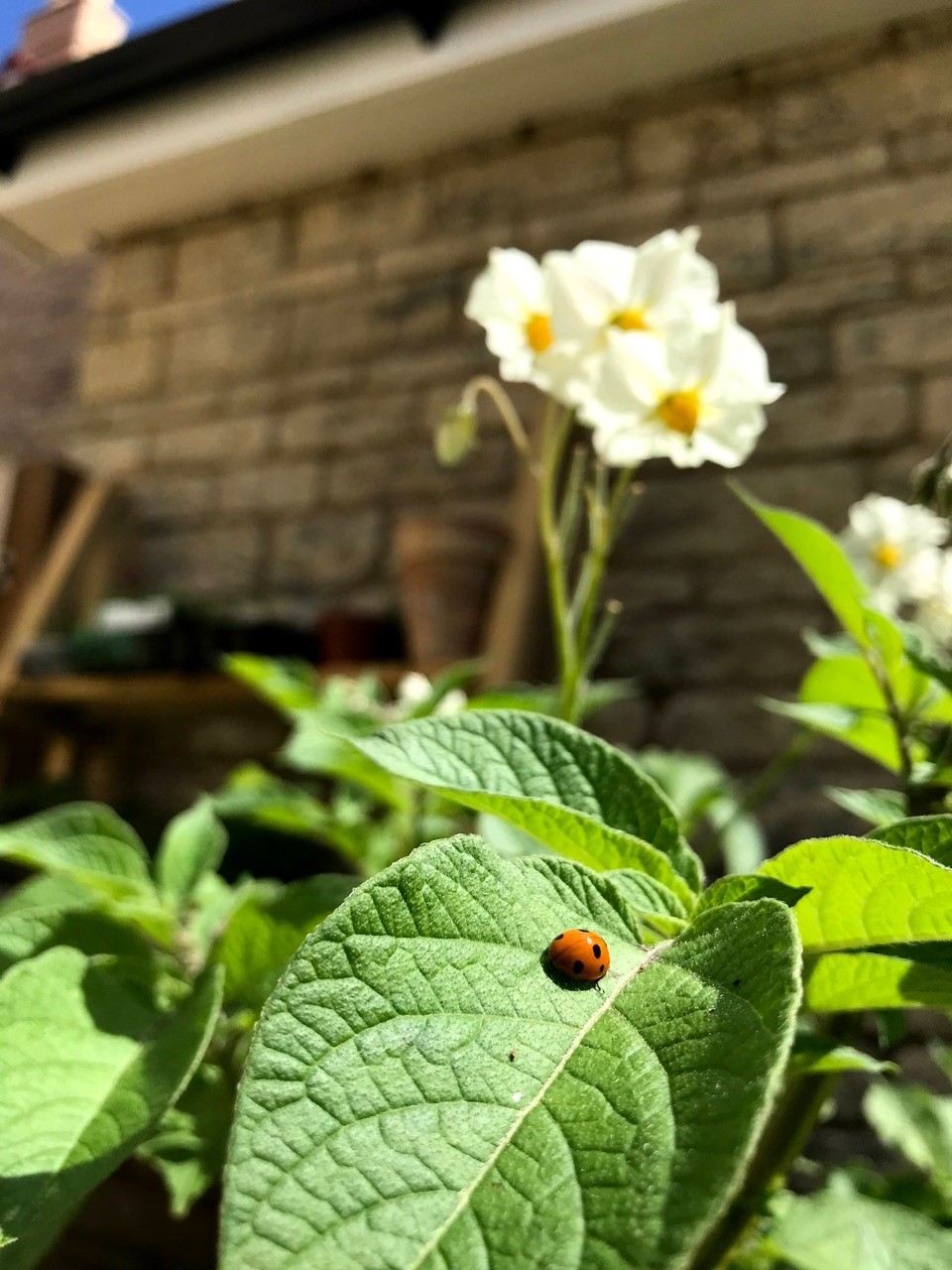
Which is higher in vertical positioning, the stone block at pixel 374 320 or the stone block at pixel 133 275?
the stone block at pixel 133 275

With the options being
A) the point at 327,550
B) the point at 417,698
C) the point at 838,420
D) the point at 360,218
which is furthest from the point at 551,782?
the point at 360,218

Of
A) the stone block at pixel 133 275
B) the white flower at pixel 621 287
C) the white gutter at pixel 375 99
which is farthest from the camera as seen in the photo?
the stone block at pixel 133 275

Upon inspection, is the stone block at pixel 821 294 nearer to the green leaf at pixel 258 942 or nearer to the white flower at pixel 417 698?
the white flower at pixel 417 698

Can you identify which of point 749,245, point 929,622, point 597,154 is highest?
point 597,154

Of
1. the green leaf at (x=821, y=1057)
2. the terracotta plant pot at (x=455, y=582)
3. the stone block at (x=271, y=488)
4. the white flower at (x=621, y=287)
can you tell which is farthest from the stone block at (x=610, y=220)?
the green leaf at (x=821, y=1057)

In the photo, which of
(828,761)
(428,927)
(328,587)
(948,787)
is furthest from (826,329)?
(428,927)

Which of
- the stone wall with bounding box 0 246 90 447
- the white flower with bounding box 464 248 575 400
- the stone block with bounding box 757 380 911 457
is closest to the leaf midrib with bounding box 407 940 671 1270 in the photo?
the white flower with bounding box 464 248 575 400

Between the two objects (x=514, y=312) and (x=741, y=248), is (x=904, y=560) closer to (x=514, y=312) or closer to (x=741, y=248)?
(x=514, y=312)

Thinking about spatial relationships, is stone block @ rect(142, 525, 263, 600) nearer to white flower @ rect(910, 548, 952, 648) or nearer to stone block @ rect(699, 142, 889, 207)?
stone block @ rect(699, 142, 889, 207)

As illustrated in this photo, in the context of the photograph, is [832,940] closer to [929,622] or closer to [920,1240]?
[920,1240]
